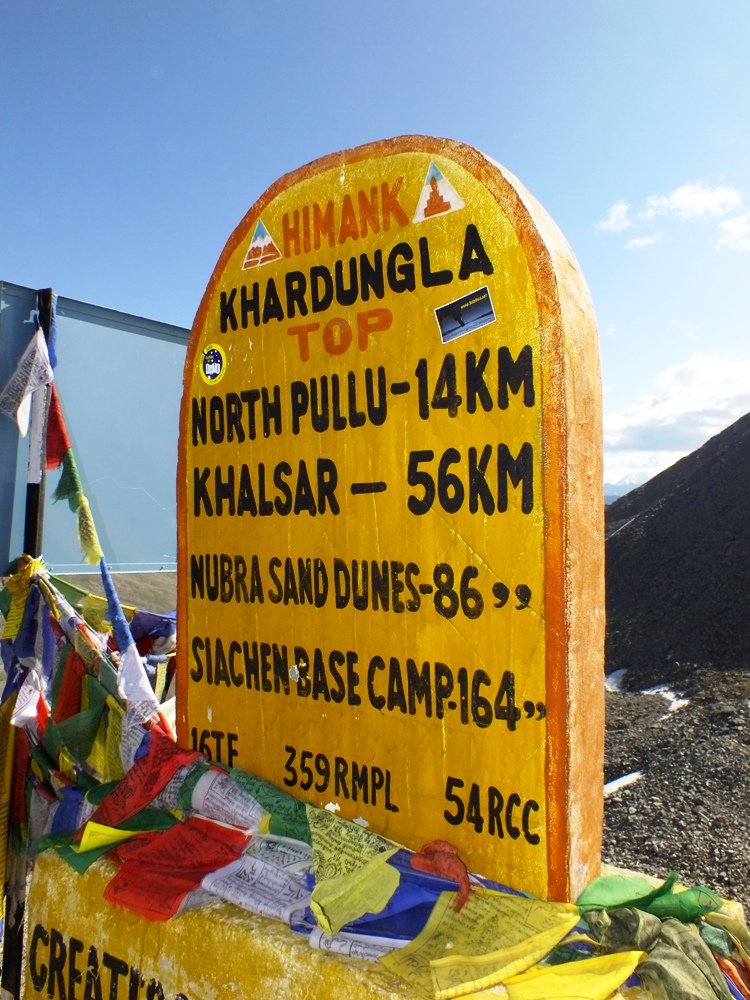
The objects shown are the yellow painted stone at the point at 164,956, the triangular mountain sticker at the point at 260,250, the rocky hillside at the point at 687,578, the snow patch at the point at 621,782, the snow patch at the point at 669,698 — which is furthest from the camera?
the rocky hillside at the point at 687,578

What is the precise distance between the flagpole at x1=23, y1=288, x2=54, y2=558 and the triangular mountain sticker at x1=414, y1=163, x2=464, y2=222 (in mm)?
1448

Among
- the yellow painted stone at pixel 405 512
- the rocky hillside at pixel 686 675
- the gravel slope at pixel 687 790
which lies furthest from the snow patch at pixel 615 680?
the yellow painted stone at pixel 405 512

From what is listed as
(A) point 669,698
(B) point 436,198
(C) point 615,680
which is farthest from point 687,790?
(B) point 436,198

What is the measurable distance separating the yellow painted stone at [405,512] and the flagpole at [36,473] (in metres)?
0.61

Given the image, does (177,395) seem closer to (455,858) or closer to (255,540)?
(255,540)

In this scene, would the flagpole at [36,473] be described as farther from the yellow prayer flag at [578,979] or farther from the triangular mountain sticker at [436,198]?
the yellow prayer flag at [578,979]

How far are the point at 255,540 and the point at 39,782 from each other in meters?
1.10

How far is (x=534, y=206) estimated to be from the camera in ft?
5.66

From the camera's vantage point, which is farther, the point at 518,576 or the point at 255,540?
the point at 255,540

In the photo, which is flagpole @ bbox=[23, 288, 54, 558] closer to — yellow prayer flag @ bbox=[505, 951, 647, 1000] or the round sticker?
the round sticker

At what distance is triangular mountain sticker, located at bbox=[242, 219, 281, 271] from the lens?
2.18 m

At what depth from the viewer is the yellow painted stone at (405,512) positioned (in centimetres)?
166

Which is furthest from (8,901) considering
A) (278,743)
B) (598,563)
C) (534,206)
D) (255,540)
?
(534,206)

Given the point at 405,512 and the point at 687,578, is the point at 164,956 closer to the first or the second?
the point at 405,512
